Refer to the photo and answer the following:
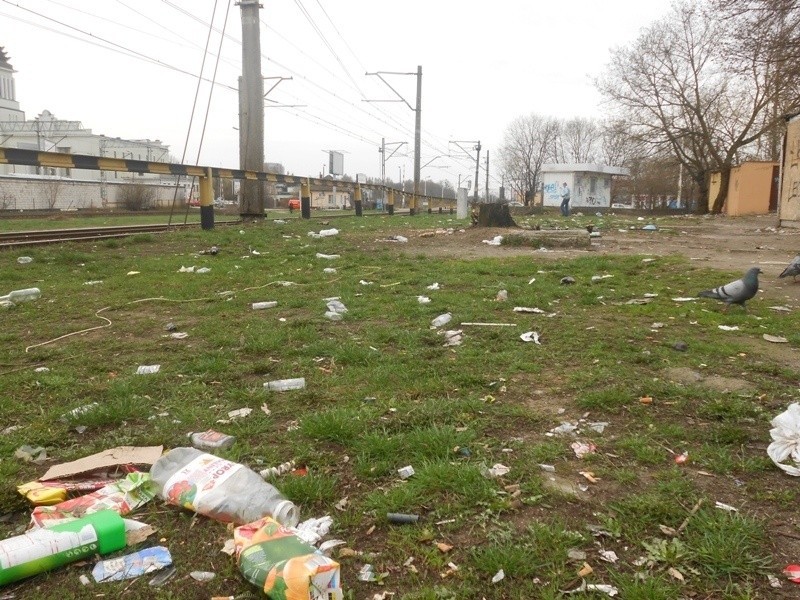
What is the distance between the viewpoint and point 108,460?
8.81 feet

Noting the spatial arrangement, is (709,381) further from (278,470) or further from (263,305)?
(263,305)

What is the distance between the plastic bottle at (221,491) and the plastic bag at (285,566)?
0.66 feet

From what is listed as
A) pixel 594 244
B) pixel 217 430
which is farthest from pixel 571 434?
pixel 594 244

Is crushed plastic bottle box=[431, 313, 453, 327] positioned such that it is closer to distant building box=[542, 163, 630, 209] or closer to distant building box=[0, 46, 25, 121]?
distant building box=[542, 163, 630, 209]

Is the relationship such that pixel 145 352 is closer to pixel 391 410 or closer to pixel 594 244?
pixel 391 410

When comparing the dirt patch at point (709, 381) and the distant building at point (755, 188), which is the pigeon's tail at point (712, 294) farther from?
the distant building at point (755, 188)

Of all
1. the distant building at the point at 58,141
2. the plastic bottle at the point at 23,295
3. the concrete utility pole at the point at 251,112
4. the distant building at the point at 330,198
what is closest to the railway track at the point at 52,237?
the plastic bottle at the point at 23,295

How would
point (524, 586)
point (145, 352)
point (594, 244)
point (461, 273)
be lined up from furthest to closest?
point (594, 244) < point (461, 273) < point (145, 352) < point (524, 586)

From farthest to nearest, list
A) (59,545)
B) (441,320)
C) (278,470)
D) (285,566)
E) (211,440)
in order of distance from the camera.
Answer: (441,320) < (211,440) < (278,470) < (59,545) < (285,566)

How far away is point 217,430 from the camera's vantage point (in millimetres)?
3072

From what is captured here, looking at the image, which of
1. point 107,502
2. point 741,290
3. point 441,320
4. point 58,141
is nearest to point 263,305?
point 441,320

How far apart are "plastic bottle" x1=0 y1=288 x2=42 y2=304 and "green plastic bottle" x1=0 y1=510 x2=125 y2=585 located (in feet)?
16.8

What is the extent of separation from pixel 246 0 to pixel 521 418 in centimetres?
1837

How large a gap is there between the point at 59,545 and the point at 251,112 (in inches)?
698
